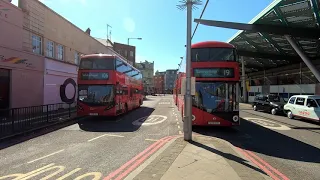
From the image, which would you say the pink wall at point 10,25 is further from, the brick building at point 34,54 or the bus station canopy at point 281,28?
the bus station canopy at point 281,28

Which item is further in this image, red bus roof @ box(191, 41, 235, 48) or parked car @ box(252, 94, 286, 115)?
parked car @ box(252, 94, 286, 115)

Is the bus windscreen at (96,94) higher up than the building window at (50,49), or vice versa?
the building window at (50,49)

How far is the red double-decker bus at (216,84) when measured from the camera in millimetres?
12859

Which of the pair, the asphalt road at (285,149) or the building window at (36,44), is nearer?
the asphalt road at (285,149)

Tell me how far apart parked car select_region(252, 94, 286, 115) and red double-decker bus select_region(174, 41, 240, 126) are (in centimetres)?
1242

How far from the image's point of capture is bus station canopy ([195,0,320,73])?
19.1 meters

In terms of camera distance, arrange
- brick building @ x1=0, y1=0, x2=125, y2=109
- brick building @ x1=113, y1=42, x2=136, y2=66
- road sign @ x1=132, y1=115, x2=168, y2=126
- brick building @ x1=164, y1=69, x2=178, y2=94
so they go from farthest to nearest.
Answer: brick building @ x1=164, y1=69, x2=178, y2=94, brick building @ x1=113, y1=42, x2=136, y2=66, brick building @ x1=0, y1=0, x2=125, y2=109, road sign @ x1=132, y1=115, x2=168, y2=126

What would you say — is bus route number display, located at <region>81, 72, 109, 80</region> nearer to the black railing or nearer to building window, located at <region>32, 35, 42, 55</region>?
the black railing

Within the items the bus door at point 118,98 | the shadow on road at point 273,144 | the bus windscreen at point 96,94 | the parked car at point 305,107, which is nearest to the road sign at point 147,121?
the bus door at point 118,98

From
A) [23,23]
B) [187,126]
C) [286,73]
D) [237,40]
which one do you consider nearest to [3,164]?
[187,126]

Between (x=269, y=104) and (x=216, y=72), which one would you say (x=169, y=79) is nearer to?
(x=269, y=104)

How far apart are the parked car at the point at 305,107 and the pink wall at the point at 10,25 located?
778 inches

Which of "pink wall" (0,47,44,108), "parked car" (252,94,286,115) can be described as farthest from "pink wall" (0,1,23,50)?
"parked car" (252,94,286,115)

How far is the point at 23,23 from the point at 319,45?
2802 centimetres
